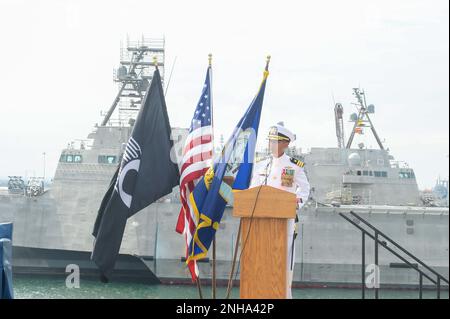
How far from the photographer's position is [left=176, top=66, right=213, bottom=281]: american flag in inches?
198

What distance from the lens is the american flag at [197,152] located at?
16.5ft

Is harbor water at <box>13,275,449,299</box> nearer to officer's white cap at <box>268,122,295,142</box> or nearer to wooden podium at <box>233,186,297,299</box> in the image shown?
officer's white cap at <box>268,122,295,142</box>

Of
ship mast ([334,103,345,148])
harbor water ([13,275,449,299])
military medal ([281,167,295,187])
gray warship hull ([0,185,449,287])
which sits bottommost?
harbor water ([13,275,449,299])

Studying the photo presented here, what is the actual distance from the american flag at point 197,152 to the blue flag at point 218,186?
0.10 metres

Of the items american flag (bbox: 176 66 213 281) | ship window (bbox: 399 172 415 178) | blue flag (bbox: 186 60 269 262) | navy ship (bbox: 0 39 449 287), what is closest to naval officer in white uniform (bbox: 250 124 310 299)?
blue flag (bbox: 186 60 269 262)

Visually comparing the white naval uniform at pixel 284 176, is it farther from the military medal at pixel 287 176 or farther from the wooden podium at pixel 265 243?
the wooden podium at pixel 265 243

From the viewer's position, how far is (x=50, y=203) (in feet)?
67.2

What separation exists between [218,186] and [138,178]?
0.67 metres

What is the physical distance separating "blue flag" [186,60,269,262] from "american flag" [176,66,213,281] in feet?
0.33

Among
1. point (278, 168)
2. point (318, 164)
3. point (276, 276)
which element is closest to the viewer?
point (276, 276)
